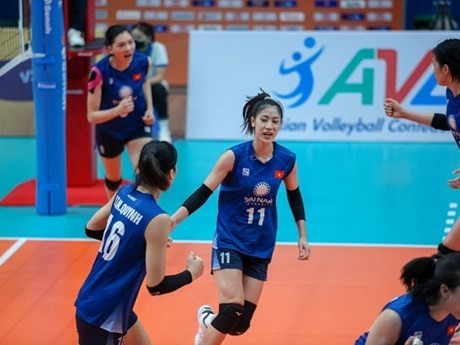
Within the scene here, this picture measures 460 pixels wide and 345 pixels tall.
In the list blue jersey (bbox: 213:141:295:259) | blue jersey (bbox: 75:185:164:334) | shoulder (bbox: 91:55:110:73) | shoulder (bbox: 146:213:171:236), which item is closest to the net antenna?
shoulder (bbox: 91:55:110:73)

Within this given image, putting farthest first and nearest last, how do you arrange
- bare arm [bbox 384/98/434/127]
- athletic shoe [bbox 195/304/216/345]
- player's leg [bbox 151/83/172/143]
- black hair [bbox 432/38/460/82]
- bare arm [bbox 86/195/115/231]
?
player's leg [bbox 151/83/172/143] → bare arm [bbox 384/98/434/127] → black hair [bbox 432/38/460/82] → athletic shoe [bbox 195/304/216/345] → bare arm [bbox 86/195/115/231]

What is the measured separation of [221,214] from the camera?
652cm

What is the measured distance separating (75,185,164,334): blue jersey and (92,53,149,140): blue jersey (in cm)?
490

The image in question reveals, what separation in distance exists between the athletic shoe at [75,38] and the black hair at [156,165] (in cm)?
640

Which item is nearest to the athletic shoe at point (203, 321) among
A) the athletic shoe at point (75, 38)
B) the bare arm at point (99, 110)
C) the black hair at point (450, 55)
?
the black hair at point (450, 55)

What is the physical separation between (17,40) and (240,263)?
5.29 metres

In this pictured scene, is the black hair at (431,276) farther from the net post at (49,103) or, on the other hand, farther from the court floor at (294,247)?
the net post at (49,103)

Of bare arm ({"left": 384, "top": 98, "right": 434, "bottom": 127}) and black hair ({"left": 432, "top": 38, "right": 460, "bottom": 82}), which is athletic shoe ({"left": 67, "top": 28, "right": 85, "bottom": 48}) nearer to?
bare arm ({"left": 384, "top": 98, "right": 434, "bottom": 127})

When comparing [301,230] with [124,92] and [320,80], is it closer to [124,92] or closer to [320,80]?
[124,92]

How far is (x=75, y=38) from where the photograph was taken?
11469 millimetres

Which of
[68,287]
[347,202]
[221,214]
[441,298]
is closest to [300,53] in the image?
[347,202]

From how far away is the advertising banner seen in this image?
15227 millimetres

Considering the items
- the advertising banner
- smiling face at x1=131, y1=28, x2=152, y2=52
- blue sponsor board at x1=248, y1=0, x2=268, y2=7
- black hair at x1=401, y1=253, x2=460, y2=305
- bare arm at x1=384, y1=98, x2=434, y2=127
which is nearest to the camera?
black hair at x1=401, y1=253, x2=460, y2=305

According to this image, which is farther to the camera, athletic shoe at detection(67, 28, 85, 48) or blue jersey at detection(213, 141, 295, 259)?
athletic shoe at detection(67, 28, 85, 48)
